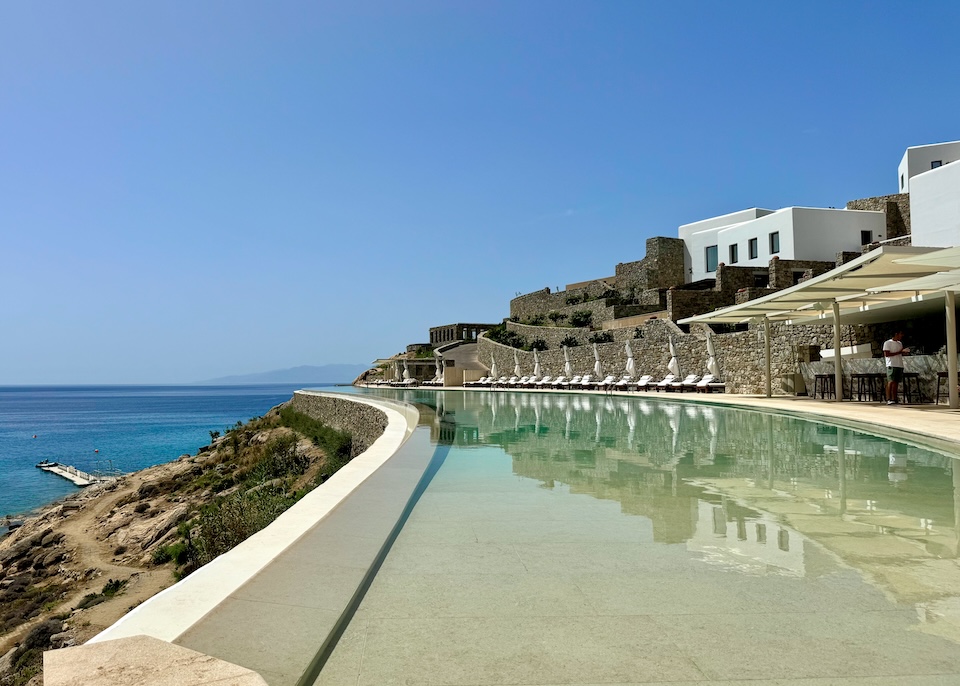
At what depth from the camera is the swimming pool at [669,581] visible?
198cm

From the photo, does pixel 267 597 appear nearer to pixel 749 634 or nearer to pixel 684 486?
pixel 749 634

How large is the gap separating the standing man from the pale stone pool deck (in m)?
10.5

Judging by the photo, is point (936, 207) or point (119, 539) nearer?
point (119, 539)

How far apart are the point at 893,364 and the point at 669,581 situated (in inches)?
463

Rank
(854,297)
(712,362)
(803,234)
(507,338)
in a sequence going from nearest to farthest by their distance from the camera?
(854,297) < (712,362) < (803,234) < (507,338)

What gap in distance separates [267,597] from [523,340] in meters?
39.4

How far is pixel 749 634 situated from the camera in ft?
7.15

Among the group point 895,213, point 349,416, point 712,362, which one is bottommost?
point 349,416

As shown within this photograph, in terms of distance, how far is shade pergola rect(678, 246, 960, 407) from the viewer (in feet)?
33.2

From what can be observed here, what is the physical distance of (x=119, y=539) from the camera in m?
15.0

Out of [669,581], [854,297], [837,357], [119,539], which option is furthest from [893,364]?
[119,539]

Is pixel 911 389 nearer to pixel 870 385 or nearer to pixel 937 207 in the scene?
pixel 870 385

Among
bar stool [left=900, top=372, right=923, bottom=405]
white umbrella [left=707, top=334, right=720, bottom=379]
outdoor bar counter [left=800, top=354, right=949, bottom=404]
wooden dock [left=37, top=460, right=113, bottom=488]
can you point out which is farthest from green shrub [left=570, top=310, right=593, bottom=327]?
bar stool [left=900, top=372, right=923, bottom=405]

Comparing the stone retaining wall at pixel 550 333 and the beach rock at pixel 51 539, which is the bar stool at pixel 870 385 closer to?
the beach rock at pixel 51 539
